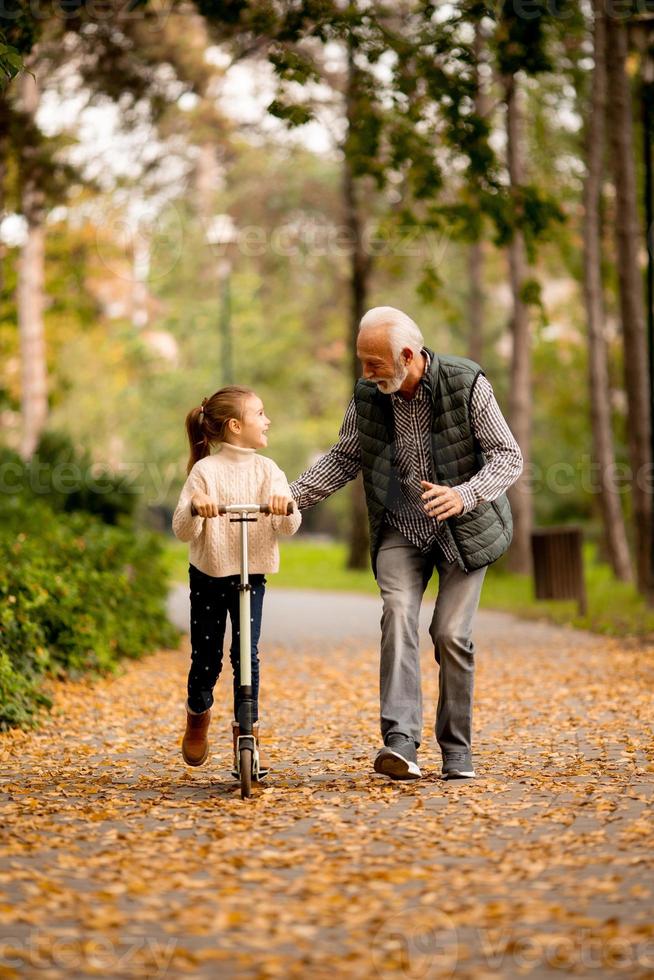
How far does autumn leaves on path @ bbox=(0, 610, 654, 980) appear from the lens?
14.0 ft

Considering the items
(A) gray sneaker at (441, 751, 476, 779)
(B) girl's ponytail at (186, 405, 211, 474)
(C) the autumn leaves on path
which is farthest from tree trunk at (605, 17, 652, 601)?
(B) girl's ponytail at (186, 405, 211, 474)

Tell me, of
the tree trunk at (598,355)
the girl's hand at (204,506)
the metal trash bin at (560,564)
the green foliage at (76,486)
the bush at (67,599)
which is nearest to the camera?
the girl's hand at (204,506)

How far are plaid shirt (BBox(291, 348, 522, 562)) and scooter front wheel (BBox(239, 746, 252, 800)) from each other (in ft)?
3.67

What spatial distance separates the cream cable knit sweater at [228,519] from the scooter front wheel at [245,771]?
2.49 feet

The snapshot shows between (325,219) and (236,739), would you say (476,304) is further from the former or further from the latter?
(236,739)

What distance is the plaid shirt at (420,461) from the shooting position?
682 centimetres

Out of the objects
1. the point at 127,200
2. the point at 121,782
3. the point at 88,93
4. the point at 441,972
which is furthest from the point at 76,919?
the point at 127,200

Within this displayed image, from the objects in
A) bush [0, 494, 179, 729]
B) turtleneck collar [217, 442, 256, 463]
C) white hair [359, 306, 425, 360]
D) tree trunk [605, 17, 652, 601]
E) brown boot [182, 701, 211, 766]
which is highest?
tree trunk [605, 17, 652, 601]

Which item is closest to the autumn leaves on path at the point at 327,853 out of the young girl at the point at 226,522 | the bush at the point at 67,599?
the bush at the point at 67,599

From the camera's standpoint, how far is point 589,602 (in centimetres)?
2031

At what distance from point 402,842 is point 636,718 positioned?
13.2 ft

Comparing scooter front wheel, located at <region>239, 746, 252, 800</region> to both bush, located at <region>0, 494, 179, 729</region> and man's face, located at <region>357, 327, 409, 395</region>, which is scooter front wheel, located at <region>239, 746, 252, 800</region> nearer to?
man's face, located at <region>357, 327, 409, 395</region>

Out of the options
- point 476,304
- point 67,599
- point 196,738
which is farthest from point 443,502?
point 476,304

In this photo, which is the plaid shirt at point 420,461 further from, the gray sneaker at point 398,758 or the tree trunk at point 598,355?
the tree trunk at point 598,355
